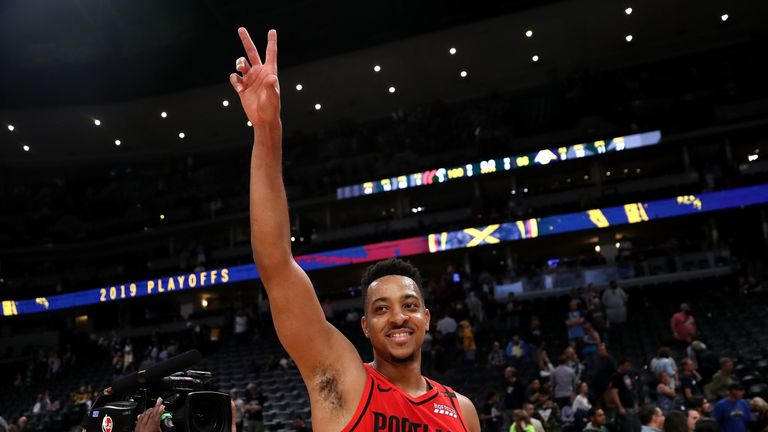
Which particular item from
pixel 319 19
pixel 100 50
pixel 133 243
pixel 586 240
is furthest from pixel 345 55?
pixel 133 243

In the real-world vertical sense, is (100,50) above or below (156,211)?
above

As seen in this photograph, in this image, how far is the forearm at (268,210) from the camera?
6.54ft

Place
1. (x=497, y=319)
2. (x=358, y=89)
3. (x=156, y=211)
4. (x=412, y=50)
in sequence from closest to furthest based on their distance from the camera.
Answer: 1. (x=497, y=319)
2. (x=412, y=50)
3. (x=358, y=89)
4. (x=156, y=211)

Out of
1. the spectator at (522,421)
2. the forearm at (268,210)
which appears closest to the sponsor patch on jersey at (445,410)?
the forearm at (268,210)

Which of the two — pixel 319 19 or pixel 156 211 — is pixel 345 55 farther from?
pixel 156 211

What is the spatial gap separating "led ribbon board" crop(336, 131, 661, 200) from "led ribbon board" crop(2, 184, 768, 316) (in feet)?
9.99

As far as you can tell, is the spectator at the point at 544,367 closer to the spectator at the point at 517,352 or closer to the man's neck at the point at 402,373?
the spectator at the point at 517,352

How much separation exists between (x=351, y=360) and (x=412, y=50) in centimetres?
2760

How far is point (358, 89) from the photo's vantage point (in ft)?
104

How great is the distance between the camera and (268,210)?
200 centimetres

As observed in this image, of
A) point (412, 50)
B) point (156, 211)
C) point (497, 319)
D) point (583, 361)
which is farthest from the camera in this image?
point (156, 211)

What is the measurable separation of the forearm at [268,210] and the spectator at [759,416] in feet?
22.1

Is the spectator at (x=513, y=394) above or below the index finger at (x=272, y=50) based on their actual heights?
below

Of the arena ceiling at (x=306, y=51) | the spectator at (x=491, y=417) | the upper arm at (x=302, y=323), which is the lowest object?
the spectator at (x=491, y=417)
